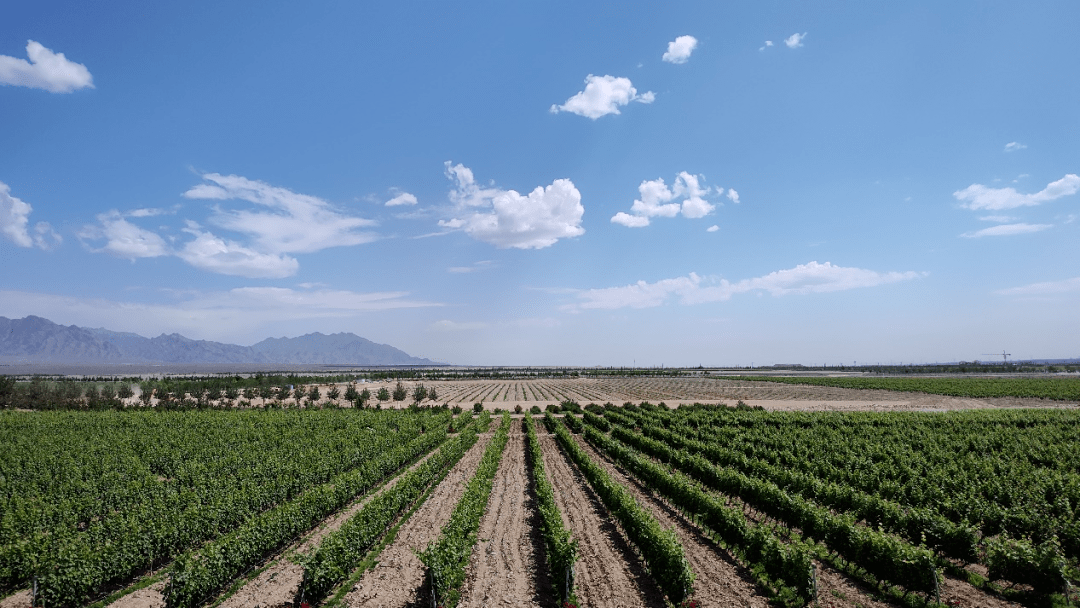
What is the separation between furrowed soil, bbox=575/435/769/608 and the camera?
13.8 m

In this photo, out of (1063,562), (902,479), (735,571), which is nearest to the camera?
(1063,562)

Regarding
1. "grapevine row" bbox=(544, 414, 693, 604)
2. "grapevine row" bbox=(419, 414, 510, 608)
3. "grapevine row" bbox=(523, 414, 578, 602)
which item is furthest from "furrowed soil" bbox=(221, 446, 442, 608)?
"grapevine row" bbox=(544, 414, 693, 604)

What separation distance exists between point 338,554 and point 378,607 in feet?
7.71

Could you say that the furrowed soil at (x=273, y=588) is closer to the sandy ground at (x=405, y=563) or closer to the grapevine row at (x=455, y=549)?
the sandy ground at (x=405, y=563)

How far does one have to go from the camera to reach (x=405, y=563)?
16703mm

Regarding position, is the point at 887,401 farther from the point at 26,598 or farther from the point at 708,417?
the point at 26,598

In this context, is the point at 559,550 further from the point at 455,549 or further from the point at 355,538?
the point at 355,538

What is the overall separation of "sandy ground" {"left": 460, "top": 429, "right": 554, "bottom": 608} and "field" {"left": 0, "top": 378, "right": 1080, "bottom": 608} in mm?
97

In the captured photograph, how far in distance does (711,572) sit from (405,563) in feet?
33.9

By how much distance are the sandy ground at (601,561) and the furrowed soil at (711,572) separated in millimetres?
1503

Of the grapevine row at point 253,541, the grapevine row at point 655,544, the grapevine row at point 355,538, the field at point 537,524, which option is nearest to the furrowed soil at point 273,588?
the field at point 537,524

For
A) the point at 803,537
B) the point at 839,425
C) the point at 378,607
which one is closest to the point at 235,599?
the point at 378,607

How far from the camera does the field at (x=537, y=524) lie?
13.9 metres

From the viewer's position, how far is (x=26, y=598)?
14.3 metres
